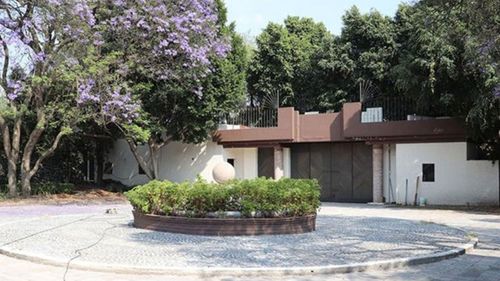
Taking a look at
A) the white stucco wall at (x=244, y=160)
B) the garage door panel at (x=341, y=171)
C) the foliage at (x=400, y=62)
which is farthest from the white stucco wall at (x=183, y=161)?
the foliage at (x=400, y=62)

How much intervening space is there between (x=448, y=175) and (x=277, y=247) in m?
14.7

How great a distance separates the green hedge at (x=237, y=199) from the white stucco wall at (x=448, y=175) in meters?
12.2

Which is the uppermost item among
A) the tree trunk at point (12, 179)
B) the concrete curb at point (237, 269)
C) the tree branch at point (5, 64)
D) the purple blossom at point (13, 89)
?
the tree branch at point (5, 64)

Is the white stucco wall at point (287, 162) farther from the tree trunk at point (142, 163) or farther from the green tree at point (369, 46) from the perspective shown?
the tree trunk at point (142, 163)

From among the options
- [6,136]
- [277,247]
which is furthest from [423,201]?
[6,136]

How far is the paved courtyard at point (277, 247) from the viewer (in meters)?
8.36

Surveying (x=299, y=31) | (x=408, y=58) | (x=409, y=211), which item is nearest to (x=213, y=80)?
(x=408, y=58)

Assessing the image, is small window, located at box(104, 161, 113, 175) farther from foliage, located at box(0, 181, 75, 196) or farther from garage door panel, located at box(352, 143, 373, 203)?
garage door panel, located at box(352, 143, 373, 203)

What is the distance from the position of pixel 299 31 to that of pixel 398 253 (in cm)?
2773

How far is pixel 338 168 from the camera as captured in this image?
26.6 m

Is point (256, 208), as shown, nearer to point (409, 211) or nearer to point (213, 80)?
point (409, 211)

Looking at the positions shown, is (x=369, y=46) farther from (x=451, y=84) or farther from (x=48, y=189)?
(x=48, y=189)

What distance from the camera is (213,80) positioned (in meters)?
25.1

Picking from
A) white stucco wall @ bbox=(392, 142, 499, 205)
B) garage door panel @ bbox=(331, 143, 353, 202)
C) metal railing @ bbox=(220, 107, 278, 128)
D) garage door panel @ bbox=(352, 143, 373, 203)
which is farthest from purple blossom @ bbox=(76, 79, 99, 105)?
white stucco wall @ bbox=(392, 142, 499, 205)
